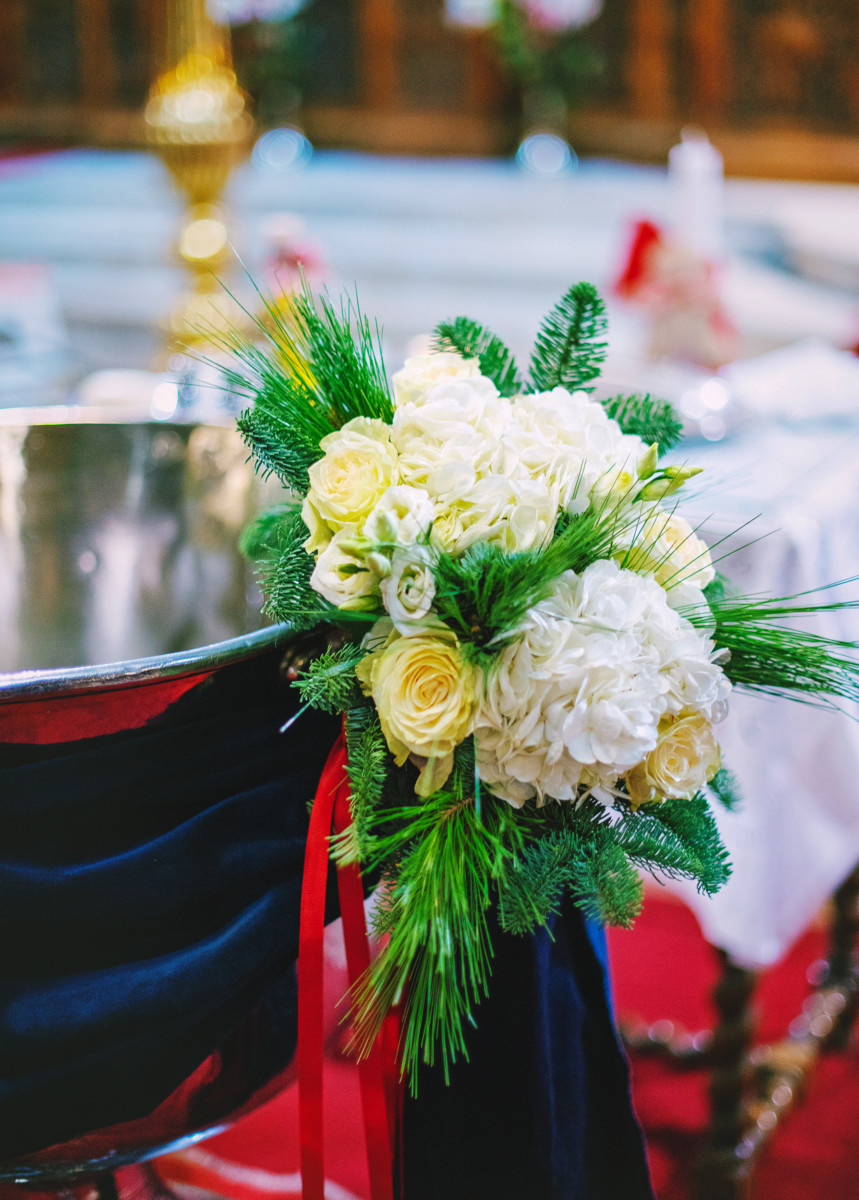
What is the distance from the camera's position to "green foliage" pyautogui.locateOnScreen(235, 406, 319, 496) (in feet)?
2.02

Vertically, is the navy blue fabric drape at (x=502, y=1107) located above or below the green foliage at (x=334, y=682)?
below

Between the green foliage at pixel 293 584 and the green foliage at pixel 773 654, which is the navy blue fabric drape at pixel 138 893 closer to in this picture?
the green foliage at pixel 293 584

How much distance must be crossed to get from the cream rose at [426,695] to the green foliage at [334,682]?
0.02 metres

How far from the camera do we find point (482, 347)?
0.72m

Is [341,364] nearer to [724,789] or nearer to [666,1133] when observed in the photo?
[724,789]

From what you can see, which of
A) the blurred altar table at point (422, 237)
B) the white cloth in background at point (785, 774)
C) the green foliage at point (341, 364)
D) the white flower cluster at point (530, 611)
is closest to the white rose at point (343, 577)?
the white flower cluster at point (530, 611)

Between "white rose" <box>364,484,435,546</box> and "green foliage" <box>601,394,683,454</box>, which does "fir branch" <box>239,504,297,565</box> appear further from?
"green foliage" <box>601,394,683,454</box>

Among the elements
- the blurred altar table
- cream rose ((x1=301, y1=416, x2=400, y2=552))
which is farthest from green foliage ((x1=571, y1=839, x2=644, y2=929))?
the blurred altar table

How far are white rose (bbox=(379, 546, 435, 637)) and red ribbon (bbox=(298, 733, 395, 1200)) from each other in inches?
4.1

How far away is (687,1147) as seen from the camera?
141 centimetres

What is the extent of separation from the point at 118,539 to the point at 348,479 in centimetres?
55

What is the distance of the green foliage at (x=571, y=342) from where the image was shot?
682 millimetres

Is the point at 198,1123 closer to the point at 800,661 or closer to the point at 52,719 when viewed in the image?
the point at 52,719

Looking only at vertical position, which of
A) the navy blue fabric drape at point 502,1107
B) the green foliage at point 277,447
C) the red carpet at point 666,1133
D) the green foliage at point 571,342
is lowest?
the red carpet at point 666,1133
